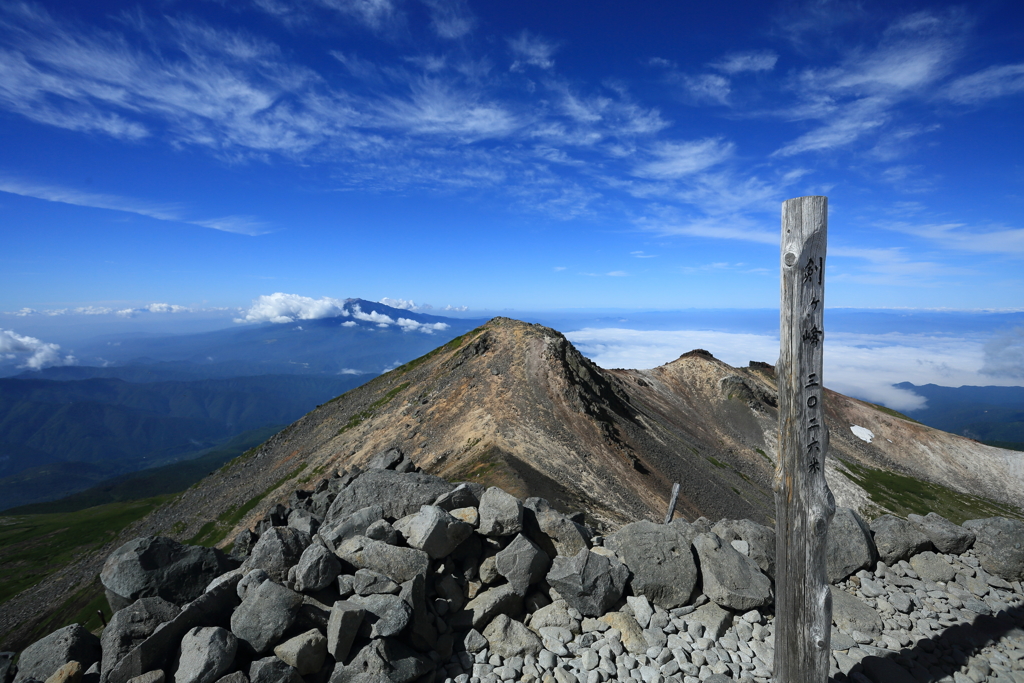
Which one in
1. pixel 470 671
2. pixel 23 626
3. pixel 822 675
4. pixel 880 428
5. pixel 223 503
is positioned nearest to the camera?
pixel 822 675

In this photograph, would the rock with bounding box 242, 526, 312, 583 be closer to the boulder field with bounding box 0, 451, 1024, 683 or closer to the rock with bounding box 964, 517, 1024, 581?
the boulder field with bounding box 0, 451, 1024, 683

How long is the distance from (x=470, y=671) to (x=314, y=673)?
280 centimetres

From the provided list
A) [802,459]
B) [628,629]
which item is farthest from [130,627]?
[802,459]

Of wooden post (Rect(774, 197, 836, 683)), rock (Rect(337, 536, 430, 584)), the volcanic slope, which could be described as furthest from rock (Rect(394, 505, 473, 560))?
the volcanic slope

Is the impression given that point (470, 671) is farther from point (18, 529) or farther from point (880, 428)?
point (18, 529)

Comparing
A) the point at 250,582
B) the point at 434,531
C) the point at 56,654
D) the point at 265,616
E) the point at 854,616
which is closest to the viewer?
the point at 265,616

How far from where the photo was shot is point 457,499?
37.3 ft

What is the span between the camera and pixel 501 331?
57906mm

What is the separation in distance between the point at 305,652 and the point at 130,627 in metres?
3.74

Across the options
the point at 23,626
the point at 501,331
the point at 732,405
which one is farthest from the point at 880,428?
the point at 23,626

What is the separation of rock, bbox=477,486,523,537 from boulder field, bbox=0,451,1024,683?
0.03 meters

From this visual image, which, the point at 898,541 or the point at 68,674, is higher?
the point at 898,541

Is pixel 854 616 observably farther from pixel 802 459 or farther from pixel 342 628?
pixel 342 628

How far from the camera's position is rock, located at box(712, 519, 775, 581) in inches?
418
